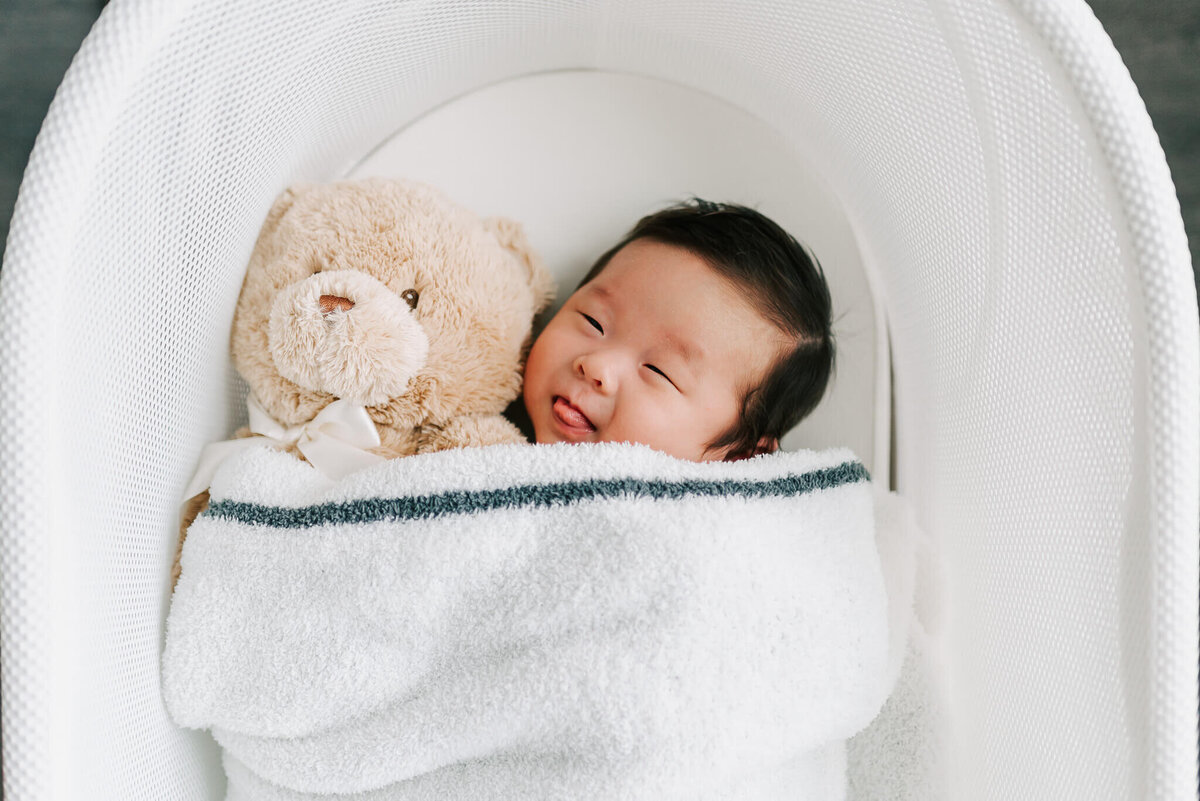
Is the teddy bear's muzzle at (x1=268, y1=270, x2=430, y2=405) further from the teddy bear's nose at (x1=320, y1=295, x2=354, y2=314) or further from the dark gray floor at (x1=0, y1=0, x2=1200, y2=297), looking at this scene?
the dark gray floor at (x1=0, y1=0, x2=1200, y2=297)

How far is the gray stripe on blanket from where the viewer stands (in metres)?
0.75

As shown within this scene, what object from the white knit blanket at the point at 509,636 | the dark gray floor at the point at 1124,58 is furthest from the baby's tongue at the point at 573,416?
the dark gray floor at the point at 1124,58

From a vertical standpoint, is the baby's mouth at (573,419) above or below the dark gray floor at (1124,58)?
below

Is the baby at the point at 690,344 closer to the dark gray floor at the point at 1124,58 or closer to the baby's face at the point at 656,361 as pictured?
the baby's face at the point at 656,361

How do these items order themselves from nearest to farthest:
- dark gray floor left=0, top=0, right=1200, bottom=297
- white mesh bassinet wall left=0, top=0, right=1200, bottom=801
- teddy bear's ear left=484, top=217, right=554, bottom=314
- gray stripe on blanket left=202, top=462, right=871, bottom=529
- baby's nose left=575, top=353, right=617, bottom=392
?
white mesh bassinet wall left=0, top=0, right=1200, bottom=801 < gray stripe on blanket left=202, top=462, right=871, bottom=529 < baby's nose left=575, top=353, right=617, bottom=392 < teddy bear's ear left=484, top=217, right=554, bottom=314 < dark gray floor left=0, top=0, right=1200, bottom=297

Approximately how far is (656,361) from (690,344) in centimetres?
4

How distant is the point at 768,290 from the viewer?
0.91 metres

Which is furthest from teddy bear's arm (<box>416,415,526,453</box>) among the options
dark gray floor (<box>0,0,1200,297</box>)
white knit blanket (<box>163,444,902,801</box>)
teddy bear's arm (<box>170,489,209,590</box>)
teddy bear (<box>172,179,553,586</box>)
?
dark gray floor (<box>0,0,1200,297</box>)

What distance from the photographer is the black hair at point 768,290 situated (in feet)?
2.99

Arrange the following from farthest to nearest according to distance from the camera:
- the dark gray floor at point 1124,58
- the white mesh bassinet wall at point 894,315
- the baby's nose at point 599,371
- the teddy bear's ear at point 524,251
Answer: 1. the dark gray floor at point 1124,58
2. the teddy bear's ear at point 524,251
3. the baby's nose at point 599,371
4. the white mesh bassinet wall at point 894,315

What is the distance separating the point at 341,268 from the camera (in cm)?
83

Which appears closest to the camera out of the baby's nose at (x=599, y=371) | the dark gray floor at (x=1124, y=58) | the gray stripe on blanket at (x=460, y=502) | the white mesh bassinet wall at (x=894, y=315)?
Result: the white mesh bassinet wall at (x=894, y=315)

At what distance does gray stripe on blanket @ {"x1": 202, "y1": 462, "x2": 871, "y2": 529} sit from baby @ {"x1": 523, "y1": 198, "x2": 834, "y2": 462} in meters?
0.11

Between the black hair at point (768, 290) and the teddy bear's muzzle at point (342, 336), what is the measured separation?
0.28m
